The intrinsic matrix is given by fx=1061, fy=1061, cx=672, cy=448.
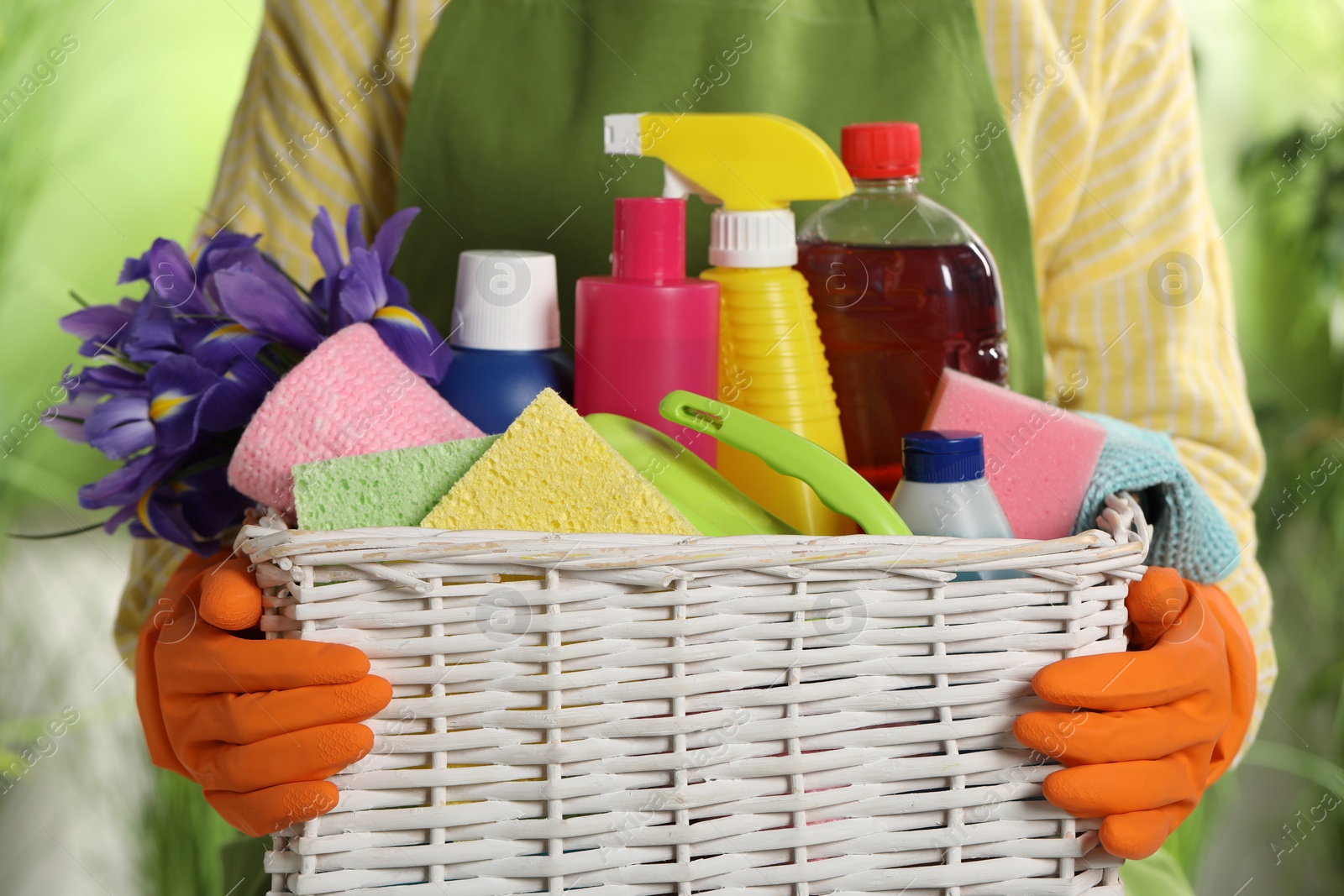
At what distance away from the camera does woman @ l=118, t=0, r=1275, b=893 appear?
0.69 m

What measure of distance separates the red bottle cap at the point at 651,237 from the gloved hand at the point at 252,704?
0.21 m

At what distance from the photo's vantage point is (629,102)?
2.25 feet

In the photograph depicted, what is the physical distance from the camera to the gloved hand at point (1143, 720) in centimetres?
40

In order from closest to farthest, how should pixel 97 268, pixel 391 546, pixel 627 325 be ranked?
1. pixel 391 546
2. pixel 627 325
3. pixel 97 268

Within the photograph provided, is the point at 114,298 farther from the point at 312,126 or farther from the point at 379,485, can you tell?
the point at 379,485

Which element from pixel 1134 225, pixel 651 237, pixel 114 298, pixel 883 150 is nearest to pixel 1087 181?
pixel 1134 225

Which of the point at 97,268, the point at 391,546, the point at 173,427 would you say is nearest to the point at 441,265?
the point at 173,427

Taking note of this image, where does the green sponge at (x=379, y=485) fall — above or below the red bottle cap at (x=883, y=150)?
below

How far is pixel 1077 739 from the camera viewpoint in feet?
1.32

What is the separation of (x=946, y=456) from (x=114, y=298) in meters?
A: 1.18

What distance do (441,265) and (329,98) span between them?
139 mm

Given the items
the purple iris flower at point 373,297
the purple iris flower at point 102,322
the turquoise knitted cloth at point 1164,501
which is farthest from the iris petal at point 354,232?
the turquoise knitted cloth at point 1164,501

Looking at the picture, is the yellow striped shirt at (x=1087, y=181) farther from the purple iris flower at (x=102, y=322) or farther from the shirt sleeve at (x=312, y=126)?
the purple iris flower at (x=102, y=322)

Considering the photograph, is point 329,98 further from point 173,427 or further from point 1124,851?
point 1124,851
